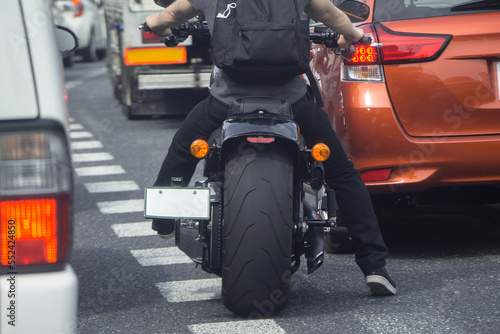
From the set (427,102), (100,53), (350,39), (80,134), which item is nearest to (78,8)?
(100,53)

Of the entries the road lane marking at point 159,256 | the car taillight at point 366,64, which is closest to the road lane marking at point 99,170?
the road lane marking at point 159,256

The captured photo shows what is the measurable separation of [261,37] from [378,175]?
56.5 inches

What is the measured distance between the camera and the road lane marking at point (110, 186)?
8289 mm

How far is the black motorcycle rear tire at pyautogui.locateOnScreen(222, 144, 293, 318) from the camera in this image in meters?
4.10

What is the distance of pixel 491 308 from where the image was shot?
Result: 4.50m

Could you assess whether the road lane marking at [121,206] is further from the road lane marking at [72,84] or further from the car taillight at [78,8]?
the car taillight at [78,8]

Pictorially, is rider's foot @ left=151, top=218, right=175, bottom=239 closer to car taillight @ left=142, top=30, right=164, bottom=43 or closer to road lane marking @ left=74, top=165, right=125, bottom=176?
road lane marking @ left=74, top=165, right=125, bottom=176

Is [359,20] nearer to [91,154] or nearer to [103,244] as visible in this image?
[103,244]

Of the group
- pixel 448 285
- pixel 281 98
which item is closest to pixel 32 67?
pixel 281 98

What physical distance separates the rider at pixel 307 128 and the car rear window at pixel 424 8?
762 millimetres

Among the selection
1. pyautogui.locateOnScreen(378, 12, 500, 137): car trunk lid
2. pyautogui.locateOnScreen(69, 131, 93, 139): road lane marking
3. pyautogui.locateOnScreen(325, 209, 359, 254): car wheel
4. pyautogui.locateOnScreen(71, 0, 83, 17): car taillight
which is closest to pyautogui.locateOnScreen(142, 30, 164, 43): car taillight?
pyautogui.locateOnScreen(69, 131, 93, 139): road lane marking

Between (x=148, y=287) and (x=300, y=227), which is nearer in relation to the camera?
(x=300, y=227)

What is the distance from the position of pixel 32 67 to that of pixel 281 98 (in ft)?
6.82

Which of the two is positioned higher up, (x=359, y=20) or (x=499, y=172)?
(x=359, y=20)
